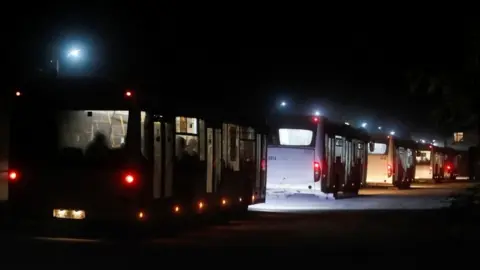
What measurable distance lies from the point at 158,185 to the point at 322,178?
1285 cm

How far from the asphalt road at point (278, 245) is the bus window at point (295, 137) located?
725cm

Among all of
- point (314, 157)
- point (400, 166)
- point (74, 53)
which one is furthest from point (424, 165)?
point (74, 53)

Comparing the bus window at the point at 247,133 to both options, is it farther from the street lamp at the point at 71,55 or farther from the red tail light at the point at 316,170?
the street lamp at the point at 71,55

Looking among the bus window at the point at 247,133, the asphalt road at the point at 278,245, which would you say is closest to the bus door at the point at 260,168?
the bus window at the point at 247,133

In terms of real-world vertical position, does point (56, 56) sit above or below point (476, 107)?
above

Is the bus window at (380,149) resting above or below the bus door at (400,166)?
above

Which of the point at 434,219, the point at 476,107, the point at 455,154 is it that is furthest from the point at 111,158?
the point at 455,154

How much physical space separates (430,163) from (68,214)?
41943mm

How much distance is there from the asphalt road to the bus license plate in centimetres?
59

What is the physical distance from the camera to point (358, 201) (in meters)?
32.7

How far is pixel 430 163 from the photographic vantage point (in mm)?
55812

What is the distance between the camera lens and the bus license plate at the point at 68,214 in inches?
672

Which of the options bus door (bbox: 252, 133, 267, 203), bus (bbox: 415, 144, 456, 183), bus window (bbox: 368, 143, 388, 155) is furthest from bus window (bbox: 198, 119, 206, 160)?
bus (bbox: 415, 144, 456, 183)

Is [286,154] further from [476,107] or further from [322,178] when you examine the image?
[476,107]
